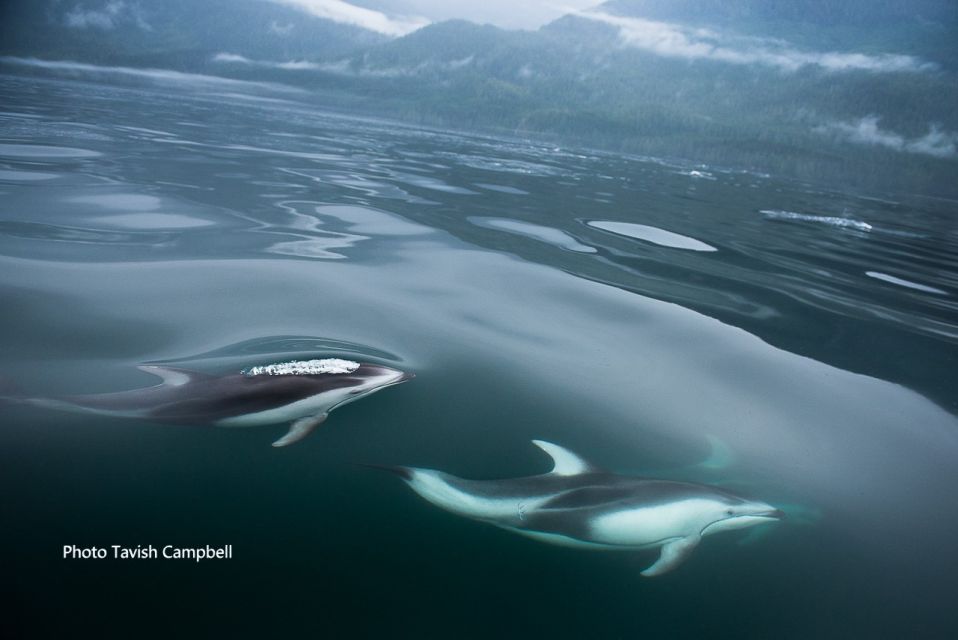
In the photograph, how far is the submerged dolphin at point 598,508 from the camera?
397cm

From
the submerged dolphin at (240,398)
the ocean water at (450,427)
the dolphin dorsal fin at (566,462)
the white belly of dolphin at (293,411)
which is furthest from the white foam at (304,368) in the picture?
the dolphin dorsal fin at (566,462)

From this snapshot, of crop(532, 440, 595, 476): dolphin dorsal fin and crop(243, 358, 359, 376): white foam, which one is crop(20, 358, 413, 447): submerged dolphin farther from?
crop(532, 440, 595, 476): dolphin dorsal fin

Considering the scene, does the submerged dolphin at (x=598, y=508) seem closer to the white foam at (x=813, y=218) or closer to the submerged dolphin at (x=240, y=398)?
the submerged dolphin at (x=240, y=398)

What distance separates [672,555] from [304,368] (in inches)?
136

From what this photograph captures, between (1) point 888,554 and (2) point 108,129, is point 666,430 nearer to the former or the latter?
(1) point 888,554

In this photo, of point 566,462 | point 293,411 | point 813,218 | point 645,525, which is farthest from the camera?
point 813,218

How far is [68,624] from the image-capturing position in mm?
2820

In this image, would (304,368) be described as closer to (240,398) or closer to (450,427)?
(240,398)

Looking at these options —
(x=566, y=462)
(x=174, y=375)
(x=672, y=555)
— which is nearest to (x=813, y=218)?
(x=566, y=462)

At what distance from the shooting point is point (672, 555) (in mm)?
3928

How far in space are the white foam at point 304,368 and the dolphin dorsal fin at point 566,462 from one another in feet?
6.60

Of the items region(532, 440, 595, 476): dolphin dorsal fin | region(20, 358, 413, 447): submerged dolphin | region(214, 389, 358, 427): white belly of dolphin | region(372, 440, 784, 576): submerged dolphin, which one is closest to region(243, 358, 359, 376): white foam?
region(20, 358, 413, 447): submerged dolphin

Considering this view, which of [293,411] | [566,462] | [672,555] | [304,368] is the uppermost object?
A: [304,368]

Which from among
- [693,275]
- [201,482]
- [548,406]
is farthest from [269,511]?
[693,275]
